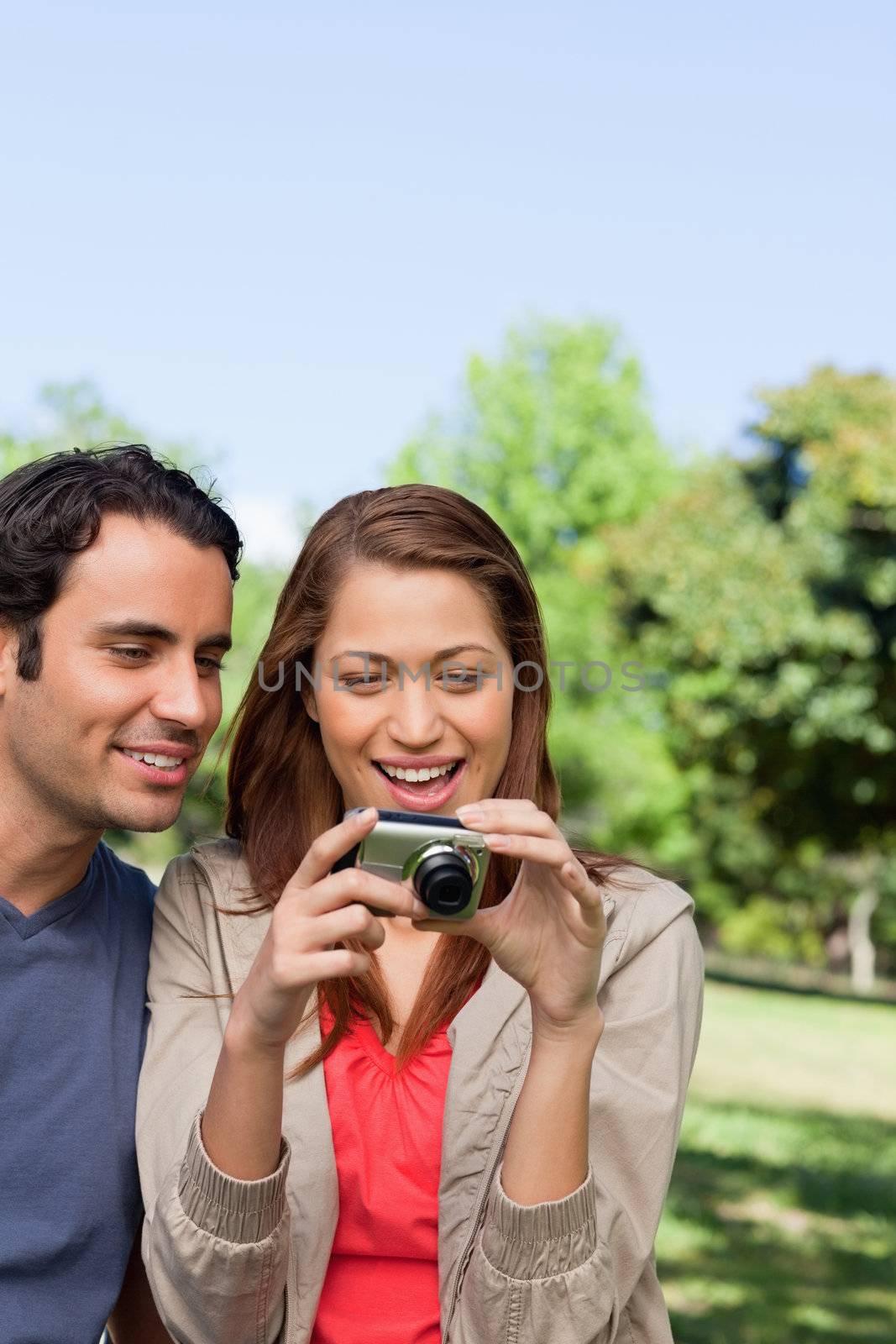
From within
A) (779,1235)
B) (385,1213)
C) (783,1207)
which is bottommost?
(783,1207)

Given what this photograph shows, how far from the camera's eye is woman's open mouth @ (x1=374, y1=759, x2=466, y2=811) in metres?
2.83

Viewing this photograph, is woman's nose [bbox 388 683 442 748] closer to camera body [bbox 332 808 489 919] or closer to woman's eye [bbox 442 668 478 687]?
woman's eye [bbox 442 668 478 687]

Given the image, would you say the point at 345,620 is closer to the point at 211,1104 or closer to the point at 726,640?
the point at 211,1104

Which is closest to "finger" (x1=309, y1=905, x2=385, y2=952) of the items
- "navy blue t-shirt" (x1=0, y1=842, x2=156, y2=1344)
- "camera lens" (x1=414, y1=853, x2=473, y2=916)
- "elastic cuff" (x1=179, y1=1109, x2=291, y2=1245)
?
"camera lens" (x1=414, y1=853, x2=473, y2=916)

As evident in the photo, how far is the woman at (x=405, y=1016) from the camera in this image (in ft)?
7.63

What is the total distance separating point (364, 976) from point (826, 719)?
17044mm

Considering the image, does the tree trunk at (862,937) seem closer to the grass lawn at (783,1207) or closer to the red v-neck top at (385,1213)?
the grass lawn at (783,1207)

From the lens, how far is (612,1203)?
8.24ft

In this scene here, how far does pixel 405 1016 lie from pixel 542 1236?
0.67 m

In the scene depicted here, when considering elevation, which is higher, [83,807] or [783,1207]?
[83,807]

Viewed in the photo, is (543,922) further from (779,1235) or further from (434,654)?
(779,1235)

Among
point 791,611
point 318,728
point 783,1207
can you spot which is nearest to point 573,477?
point 791,611

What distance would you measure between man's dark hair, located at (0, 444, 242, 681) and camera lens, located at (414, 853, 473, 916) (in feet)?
3.46

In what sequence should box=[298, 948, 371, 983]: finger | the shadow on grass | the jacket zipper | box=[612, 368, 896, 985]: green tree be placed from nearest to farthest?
1. box=[298, 948, 371, 983]: finger
2. the jacket zipper
3. the shadow on grass
4. box=[612, 368, 896, 985]: green tree
